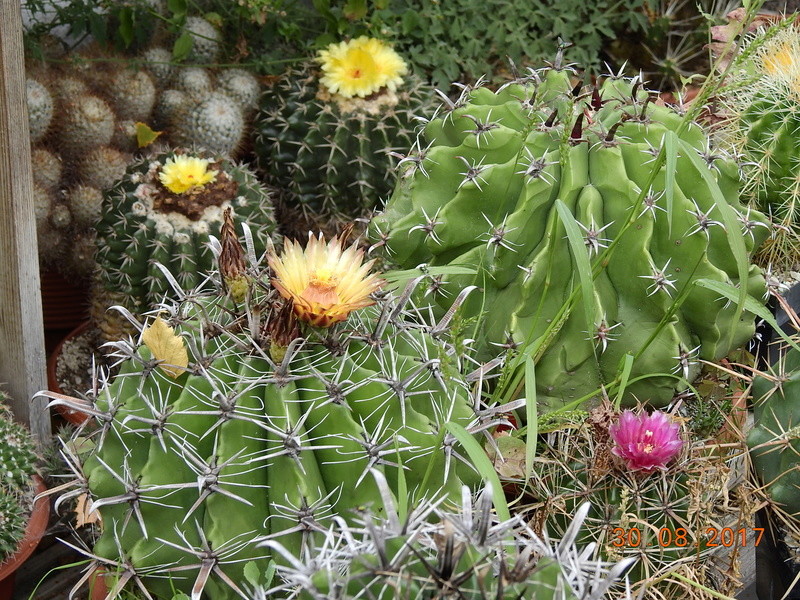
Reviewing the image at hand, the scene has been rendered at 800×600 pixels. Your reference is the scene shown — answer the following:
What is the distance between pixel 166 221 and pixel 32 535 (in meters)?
0.66

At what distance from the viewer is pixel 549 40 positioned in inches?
104

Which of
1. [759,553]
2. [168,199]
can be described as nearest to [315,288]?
[759,553]

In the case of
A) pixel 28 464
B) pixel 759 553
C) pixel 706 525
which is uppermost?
pixel 706 525

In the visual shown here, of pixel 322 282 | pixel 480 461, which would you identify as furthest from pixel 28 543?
pixel 480 461

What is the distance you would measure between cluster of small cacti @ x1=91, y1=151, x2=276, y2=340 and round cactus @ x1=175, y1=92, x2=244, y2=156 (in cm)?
36

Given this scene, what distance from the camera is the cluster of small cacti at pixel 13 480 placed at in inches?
53.6

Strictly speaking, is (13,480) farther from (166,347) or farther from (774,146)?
(774,146)

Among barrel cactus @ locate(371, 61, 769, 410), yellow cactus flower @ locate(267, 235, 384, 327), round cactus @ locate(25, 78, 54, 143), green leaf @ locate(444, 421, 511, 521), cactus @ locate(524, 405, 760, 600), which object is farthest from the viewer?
round cactus @ locate(25, 78, 54, 143)

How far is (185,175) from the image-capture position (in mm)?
1745

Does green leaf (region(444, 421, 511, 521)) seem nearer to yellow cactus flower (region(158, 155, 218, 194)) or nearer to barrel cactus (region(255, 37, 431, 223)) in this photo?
yellow cactus flower (region(158, 155, 218, 194))

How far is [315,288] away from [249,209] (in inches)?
37.3

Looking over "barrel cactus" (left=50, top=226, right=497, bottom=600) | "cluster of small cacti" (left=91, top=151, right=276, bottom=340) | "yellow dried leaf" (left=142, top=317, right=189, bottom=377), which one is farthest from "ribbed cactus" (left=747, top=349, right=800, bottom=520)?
"cluster of small cacti" (left=91, top=151, right=276, bottom=340)

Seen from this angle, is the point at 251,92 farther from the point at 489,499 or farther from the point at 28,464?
the point at 489,499
